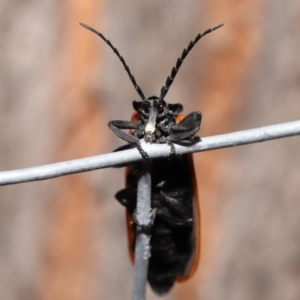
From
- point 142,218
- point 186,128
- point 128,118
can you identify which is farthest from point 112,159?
point 128,118

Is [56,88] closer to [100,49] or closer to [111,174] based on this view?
[100,49]

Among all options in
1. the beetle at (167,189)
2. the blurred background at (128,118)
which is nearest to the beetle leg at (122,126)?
the beetle at (167,189)

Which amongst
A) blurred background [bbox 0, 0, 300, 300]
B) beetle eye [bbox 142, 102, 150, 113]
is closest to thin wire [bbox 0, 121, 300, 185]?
beetle eye [bbox 142, 102, 150, 113]

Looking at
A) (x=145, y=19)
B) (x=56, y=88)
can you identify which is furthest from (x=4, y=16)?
(x=145, y=19)

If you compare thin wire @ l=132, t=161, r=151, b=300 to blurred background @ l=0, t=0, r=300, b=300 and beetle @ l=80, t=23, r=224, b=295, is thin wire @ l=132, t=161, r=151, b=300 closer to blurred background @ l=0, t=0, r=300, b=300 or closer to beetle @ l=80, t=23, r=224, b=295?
beetle @ l=80, t=23, r=224, b=295

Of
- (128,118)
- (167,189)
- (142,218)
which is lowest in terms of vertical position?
(142,218)

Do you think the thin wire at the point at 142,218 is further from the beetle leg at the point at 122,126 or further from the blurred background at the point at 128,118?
the blurred background at the point at 128,118

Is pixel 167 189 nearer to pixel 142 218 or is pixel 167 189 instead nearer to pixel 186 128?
pixel 186 128
